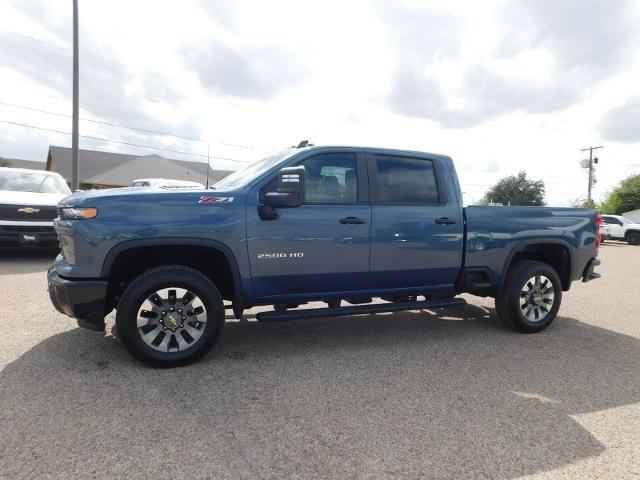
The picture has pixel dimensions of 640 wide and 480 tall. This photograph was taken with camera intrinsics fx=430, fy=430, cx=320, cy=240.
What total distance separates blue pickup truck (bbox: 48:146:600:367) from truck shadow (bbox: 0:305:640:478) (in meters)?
0.41

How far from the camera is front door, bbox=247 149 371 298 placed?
148 inches

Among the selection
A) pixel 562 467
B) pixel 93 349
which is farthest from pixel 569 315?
pixel 93 349

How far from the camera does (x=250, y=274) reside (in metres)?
3.76

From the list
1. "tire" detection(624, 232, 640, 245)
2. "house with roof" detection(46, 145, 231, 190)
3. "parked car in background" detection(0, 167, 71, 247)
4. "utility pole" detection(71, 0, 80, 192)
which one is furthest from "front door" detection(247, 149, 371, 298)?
"house with roof" detection(46, 145, 231, 190)

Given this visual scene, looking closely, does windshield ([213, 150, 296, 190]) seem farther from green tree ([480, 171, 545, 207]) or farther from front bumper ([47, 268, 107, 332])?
green tree ([480, 171, 545, 207])

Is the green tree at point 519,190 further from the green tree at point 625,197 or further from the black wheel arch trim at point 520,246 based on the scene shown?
the black wheel arch trim at point 520,246

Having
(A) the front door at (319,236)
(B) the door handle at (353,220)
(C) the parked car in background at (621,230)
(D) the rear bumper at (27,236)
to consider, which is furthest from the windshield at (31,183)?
(C) the parked car in background at (621,230)

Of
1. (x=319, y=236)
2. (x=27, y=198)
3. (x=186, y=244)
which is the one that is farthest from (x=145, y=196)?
(x=27, y=198)

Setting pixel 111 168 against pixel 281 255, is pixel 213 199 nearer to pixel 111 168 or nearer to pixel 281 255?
pixel 281 255

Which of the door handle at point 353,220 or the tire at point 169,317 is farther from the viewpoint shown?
the door handle at point 353,220

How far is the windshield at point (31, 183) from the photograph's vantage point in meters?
8.97

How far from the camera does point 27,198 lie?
27.2ft

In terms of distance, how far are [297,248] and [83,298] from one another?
1.77 meters

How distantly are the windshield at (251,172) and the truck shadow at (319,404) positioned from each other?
155cm
